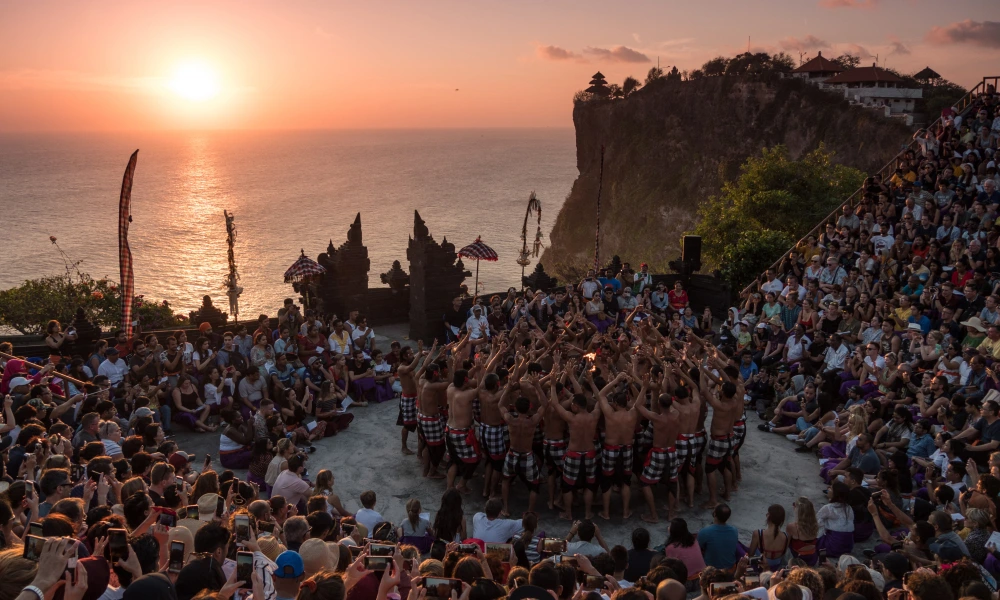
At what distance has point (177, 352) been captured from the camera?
13633mm

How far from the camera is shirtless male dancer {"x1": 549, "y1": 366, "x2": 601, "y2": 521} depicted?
958 cm

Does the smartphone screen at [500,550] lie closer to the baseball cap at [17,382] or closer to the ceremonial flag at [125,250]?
the baseball cap at [17,382]

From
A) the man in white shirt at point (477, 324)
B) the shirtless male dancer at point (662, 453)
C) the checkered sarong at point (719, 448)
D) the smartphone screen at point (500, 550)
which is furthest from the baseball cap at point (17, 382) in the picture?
the checkered sarong at point (719, 448)

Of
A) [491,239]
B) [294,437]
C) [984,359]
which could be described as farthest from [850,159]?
[491,239]

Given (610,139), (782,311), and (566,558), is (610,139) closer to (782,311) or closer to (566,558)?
(782,311)

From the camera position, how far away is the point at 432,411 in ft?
36.0

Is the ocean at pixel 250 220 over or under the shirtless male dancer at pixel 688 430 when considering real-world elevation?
under

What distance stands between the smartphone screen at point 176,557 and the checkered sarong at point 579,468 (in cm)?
557

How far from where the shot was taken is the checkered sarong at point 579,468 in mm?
9789

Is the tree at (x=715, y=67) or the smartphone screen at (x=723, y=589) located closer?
the smartphone screen at (x=723, y=589)

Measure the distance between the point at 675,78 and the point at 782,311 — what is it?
58.3 meters

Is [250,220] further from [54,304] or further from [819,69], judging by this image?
[54,304]

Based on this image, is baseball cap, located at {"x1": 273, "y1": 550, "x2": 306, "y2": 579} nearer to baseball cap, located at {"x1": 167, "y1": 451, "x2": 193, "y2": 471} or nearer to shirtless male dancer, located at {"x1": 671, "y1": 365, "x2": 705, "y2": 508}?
baseball cap, located at {"x1": 167, "y1": 451, "x2": 193, "y2": 471}

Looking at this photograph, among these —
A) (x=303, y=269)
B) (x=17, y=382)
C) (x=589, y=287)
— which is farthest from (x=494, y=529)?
(x=303, y=269)
